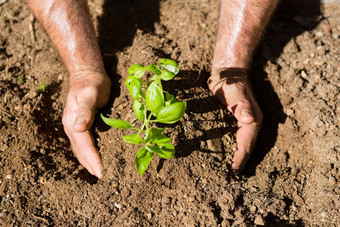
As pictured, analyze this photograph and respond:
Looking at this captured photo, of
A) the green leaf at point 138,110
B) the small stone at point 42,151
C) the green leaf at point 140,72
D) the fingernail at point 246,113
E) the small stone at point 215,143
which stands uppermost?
the green leaf at point 140,72

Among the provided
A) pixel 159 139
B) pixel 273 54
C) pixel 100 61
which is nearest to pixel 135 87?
pixel 159 139

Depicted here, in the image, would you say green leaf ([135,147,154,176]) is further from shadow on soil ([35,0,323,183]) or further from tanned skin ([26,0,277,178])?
tanned skin ([26,0,277,178])

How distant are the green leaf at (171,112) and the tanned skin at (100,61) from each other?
24.2 inches

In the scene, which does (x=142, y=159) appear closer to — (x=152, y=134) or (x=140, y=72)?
(x=152, y=134)

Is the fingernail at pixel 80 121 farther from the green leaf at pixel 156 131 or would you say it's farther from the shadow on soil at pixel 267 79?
the shadow on soil at pixel 267 79

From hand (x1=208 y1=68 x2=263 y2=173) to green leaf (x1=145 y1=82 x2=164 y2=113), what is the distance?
735 millimetres

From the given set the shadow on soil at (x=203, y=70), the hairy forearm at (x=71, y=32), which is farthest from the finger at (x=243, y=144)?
the hairy forearm at (x=71, y=32)

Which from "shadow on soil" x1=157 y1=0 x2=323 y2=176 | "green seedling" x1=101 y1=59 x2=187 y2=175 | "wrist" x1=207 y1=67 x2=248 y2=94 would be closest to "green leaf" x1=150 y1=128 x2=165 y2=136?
"green seedling" x1=101 y1=59 x2=187 y2=175

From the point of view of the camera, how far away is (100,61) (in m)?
3.00

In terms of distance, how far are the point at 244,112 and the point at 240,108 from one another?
0.07 metres

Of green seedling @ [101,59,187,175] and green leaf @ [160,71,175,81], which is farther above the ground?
green leaf @ [160,71,175,81]

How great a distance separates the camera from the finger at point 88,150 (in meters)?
2.63

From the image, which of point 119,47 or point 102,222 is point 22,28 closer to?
point 119,47

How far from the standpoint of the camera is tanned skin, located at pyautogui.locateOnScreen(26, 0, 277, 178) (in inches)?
105
